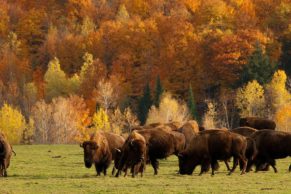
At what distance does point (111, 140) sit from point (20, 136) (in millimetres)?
59631

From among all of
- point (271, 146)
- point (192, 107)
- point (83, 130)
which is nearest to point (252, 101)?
point (192, 107)

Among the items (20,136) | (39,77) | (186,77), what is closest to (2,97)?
(39,77)

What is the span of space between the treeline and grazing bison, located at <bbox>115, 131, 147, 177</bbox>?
5814cm

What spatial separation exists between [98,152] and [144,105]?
8256cm

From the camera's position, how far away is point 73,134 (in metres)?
93.9

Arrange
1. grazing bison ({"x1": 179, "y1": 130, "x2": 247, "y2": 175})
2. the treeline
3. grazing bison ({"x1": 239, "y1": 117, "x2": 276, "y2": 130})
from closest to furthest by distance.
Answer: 1. grazing bison ({"x1": 179, "y1": 130, "x2": 247, "y2": 175})
2. grazing bison ({"x1": 239, "y1": 117, "x2": 276, "y2": 130})
3. the treeline

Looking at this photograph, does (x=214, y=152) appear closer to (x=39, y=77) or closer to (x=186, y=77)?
(x=186, y=77)

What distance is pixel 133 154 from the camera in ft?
119

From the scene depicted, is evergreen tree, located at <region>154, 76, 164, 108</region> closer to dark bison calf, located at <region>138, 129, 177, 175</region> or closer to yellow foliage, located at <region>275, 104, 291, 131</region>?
yellow foliage, located at <region>275, 104, 291, 131</region>

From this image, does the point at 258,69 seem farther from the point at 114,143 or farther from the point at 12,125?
the point at 114,143

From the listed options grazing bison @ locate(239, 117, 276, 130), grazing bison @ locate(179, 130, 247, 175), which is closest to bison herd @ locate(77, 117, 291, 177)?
grazing bison @ locate(179, 130, 247, 175)

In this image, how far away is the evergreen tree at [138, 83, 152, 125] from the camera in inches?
4628

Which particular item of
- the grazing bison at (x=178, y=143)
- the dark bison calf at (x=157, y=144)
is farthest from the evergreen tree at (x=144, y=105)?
the dark bison calf at (x=157, y=144)

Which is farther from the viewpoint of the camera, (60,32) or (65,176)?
(60,32)
